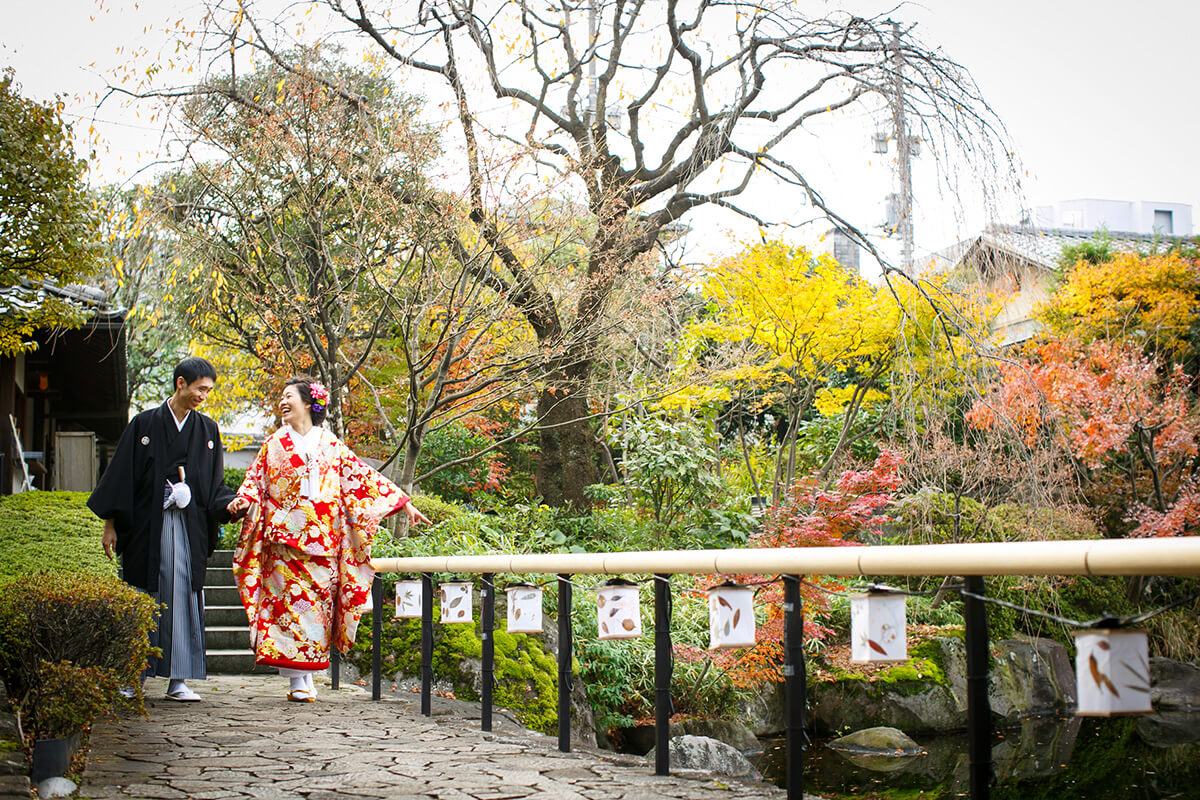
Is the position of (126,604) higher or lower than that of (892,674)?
higher

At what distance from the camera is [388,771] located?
12.7 feet

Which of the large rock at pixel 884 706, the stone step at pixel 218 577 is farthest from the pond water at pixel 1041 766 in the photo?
the stone step at pixel 218 577

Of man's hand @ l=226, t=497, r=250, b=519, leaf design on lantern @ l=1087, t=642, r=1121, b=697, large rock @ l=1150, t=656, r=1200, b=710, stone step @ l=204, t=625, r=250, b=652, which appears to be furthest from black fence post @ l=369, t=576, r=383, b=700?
large rock @ l=1150, t=656, r=1200, b=710

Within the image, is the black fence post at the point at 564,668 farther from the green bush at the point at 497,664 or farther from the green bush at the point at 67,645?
the green bush at the point at 497,664

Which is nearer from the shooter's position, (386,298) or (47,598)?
(47,598)

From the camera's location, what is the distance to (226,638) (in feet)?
27.6

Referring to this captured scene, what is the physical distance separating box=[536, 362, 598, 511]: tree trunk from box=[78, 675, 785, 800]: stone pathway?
22.2 ft

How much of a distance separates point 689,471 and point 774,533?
2.16 metres

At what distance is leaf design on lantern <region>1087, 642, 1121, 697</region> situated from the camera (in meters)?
2.15

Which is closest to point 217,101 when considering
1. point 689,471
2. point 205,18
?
point 205,18

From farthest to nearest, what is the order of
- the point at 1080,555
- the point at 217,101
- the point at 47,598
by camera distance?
the point at 217,101 < the point at 47,598 < the point at 1080,555

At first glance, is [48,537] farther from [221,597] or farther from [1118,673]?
[1118,673]

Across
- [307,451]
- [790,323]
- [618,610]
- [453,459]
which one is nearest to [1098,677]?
[618,610]

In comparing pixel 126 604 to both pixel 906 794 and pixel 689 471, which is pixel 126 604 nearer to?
pixel 906 794
